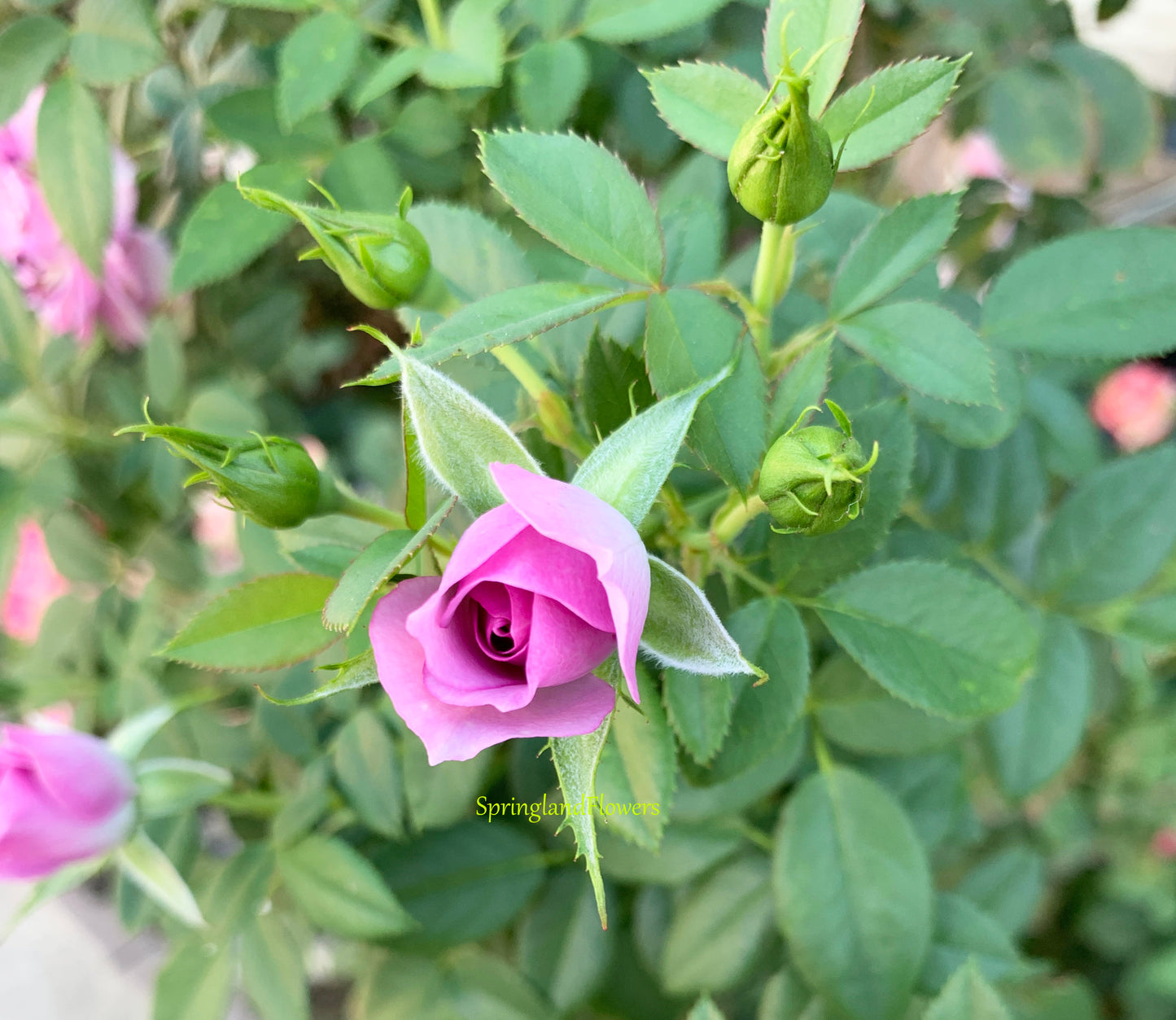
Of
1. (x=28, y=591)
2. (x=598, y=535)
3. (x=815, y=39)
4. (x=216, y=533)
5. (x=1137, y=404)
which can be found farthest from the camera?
(x=1137, y=404)

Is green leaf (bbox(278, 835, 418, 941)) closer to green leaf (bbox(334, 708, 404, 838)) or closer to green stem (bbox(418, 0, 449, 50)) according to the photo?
green leaf (bbox(334, 708, 404, 838))

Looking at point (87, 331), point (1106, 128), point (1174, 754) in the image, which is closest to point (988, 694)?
point (1106, 128)

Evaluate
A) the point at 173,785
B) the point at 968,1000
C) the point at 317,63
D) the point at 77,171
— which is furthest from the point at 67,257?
the point at 968,1000

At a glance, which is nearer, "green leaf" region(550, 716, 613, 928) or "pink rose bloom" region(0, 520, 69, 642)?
"green leaf" region(550, 716, 613, 928)

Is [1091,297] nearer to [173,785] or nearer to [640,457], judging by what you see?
[640,457]

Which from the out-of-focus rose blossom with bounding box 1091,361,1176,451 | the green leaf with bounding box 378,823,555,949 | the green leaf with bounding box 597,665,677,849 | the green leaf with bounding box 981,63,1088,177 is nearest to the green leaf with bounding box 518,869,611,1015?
the green leaf with bounding box 378,823,555,949

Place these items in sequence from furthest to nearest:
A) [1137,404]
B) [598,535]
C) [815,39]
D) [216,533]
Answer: [1137,404]
[216,533]
[815,39]
[598,535]
